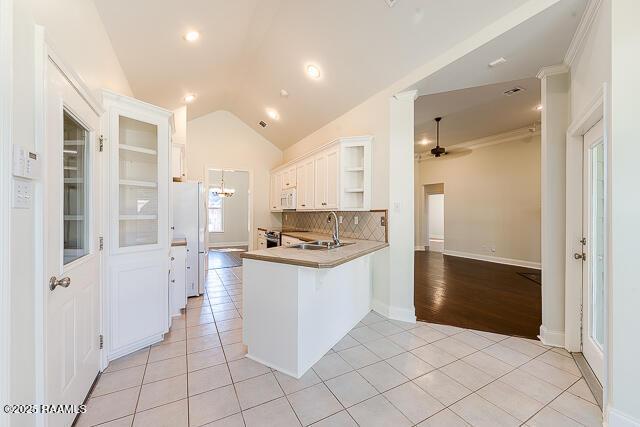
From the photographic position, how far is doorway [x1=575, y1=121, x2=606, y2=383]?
208cm

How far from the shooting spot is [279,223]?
7.04 metres

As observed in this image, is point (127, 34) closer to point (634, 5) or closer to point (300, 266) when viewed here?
point (300, 266)

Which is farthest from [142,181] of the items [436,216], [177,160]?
[436,216]

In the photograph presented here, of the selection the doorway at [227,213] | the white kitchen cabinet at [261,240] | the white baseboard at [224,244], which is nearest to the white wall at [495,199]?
the white kitchen cabinet at [261,240]

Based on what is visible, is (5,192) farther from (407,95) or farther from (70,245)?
(407,95)

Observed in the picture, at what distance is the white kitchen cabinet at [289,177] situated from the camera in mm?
5355

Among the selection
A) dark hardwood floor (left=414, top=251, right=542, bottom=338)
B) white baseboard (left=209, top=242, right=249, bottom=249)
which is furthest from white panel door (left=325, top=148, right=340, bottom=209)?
white baseboard (left=209, top=242, right=249, bottom=249)

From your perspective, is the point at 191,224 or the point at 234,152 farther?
the point at 234,152

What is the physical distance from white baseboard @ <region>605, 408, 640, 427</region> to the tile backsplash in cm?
213

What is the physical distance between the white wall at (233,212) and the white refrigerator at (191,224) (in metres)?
5.88

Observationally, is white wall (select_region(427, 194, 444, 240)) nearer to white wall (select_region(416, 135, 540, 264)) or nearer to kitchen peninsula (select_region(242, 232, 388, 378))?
white wall (select_region(416, 135, 540, 264))

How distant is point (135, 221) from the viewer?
2.47m

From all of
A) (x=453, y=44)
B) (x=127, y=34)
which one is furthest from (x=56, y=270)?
(x=453, y=44)

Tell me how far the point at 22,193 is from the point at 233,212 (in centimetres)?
918
